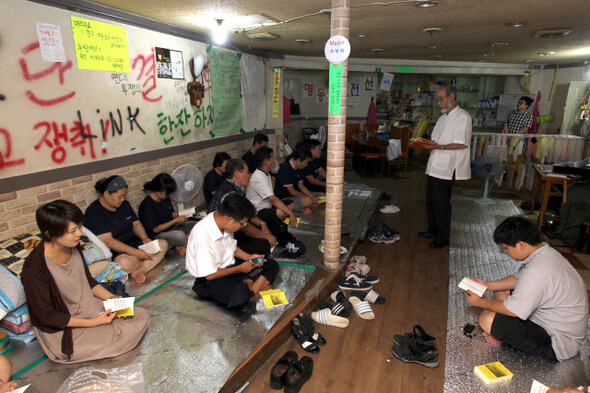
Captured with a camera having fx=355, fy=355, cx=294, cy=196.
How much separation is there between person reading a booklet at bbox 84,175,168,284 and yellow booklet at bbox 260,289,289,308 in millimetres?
1272

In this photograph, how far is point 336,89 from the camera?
346 centimetres

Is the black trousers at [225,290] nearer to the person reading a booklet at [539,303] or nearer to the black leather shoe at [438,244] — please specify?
the person reading a booklet at [539,303]

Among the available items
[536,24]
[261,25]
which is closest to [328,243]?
[261,25]

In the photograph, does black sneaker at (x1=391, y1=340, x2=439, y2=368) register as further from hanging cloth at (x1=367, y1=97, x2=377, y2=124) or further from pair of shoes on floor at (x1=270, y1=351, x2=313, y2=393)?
hanging cloth at (x1=367, y1=97, x2=377, y2=124)

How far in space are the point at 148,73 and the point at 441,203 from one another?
4.11m

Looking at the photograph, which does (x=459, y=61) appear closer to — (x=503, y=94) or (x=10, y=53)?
(x=503, y=94)

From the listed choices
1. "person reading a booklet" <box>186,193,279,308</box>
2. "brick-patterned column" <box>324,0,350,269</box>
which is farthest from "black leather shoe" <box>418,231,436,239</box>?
"person reading a booklet" <box>186,193,279,308</box>

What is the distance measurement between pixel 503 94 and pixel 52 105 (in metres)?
11.0

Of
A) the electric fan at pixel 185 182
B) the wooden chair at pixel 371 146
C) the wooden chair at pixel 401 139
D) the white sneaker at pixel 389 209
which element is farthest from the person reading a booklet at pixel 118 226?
the wooden chair at pixel 401 139

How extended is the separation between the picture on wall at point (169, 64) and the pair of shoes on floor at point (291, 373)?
12.7ft

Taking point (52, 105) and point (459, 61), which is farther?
point (459, 61)

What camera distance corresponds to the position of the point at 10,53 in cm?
302

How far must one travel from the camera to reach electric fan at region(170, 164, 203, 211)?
436cm

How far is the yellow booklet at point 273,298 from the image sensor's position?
3188 millimetres
